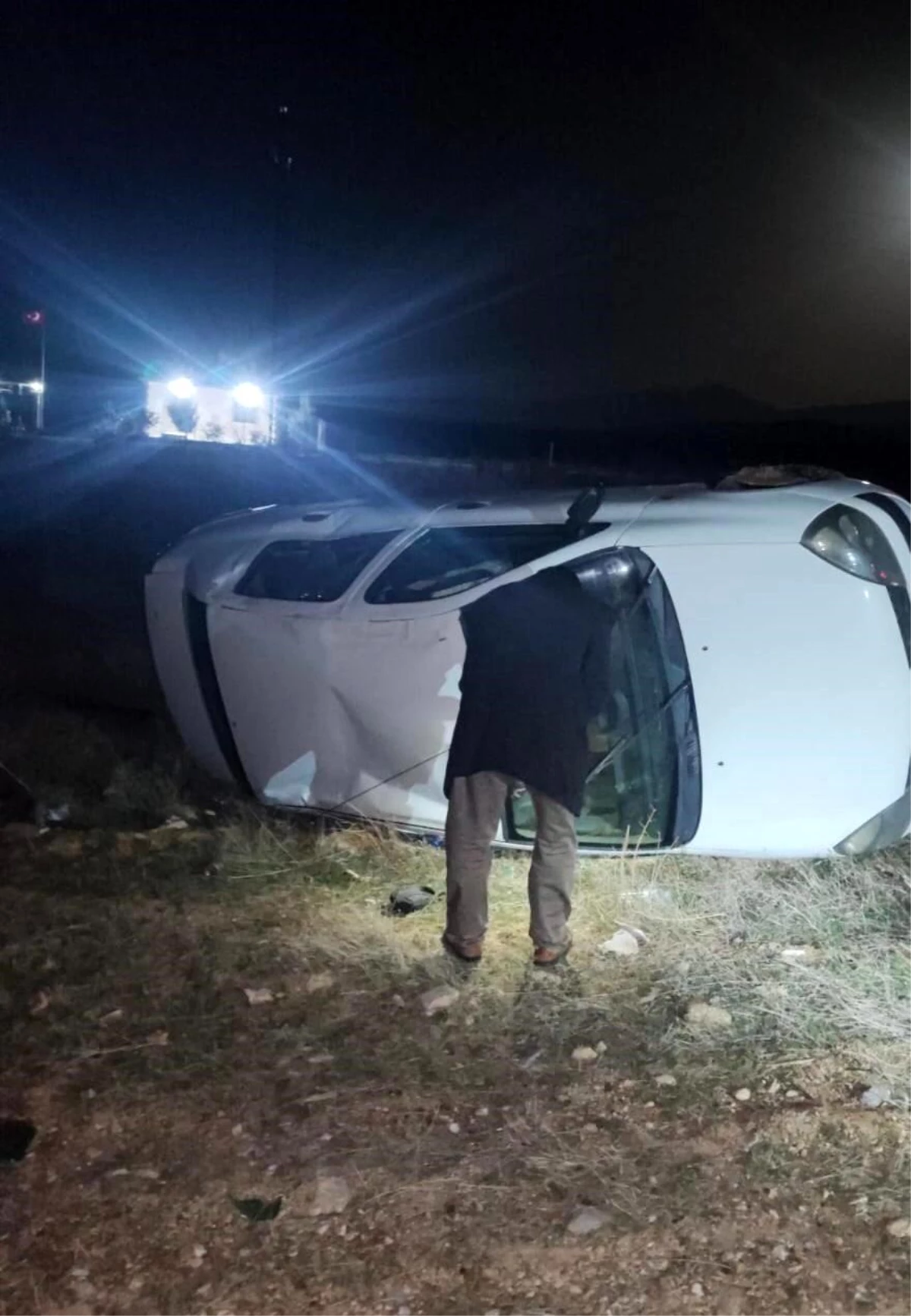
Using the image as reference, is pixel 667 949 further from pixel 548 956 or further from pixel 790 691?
pixel 790 691

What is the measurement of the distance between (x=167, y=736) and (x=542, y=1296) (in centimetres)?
415

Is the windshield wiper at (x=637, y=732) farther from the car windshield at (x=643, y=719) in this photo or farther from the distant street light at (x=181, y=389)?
the distant street light at (x=181, y=389)

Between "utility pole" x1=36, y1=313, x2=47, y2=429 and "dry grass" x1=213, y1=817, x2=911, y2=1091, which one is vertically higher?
"utility pole" x1=36, y1=313, x2=47, y2=429

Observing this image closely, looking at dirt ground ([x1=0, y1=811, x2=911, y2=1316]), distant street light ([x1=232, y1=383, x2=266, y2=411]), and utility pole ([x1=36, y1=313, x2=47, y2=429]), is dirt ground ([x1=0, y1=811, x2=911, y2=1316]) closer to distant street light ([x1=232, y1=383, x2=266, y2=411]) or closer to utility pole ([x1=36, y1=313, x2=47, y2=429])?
distant street light ([x1=232, y1=383, x2=266, y2=411])

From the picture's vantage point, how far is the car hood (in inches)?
152

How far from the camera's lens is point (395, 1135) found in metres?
2.99

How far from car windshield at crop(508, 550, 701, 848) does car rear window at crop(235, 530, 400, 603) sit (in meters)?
1.32

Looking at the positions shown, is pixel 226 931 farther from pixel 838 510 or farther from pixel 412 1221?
pixel 838 510

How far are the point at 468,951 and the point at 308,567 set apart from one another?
86.1 inches

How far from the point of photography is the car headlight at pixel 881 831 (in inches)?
157

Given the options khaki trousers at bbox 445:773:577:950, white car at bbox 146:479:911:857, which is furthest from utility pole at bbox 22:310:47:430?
khaki trousers at bbox 445:773:577:950

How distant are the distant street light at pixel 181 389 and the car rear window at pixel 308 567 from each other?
1707 centimetres

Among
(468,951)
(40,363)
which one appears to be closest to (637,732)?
(468,951)

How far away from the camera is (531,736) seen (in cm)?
362
